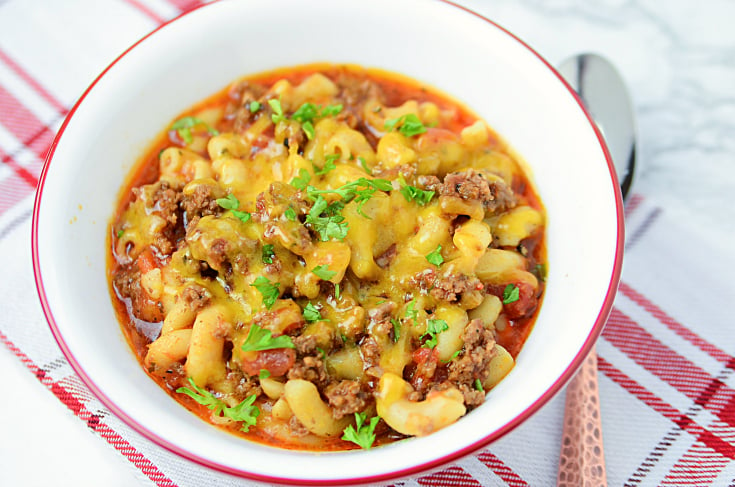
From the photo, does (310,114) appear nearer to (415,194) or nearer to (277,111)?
(277,111)

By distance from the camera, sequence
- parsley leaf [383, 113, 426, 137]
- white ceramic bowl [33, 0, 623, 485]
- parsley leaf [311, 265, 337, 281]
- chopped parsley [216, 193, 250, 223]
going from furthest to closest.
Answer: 1. parsley leaf [383, 113, 426, 137]
2. chopped parsley [216, 193, 250, 223]
3. parsley leaf [311, 265, 337, 281]
4. white ceramic bowl [33, 0, 623, 485]

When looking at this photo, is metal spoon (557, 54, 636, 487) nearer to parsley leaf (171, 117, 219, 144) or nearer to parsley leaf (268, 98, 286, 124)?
parsley leaf (268, 98, 286, 124)

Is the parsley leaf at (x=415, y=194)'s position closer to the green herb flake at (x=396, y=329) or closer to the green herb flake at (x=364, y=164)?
the green herb flake at (x=364, y=164)

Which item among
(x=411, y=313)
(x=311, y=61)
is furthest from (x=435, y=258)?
(x=311, y=61)

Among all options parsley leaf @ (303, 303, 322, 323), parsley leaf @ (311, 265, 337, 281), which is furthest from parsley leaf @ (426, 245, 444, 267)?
parsley leaf @ (303, 303, 322, 323)

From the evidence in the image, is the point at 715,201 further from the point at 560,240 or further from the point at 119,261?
the point at 119,261

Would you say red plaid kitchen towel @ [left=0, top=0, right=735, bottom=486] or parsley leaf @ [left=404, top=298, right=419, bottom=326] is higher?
parsley leaf @ [left=404, top=298, right=419, bottom=326]

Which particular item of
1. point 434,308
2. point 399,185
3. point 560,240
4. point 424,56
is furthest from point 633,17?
point 434,308
